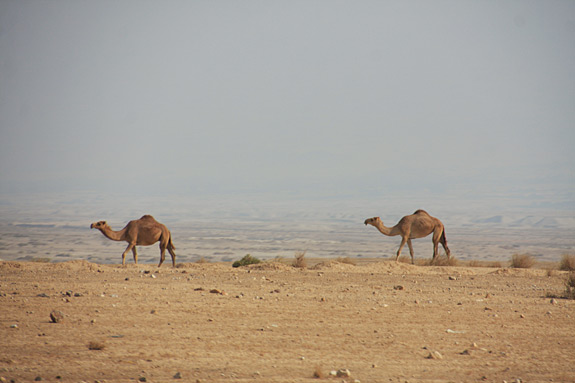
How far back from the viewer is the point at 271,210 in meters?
120

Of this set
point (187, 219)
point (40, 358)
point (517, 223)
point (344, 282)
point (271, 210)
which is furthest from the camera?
point (271, 210)

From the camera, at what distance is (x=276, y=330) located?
1010 centimetres

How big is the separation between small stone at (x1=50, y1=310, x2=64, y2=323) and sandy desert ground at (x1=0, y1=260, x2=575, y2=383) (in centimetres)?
14

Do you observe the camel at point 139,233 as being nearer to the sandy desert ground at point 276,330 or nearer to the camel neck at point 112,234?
the camel neck at point 112,234

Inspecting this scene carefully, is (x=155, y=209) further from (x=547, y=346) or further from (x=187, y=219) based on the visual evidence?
(x=547, y=346)

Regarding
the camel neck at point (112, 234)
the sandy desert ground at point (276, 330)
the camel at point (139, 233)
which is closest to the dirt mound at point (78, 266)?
the sandy desert ground at point (276, 330)

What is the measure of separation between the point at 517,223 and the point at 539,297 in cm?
8286

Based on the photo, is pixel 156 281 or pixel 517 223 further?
pixel 517 223

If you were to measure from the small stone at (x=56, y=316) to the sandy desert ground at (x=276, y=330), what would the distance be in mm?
135

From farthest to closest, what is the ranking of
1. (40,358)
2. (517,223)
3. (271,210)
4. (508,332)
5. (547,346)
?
(271,210) → (517,223) → (508,332) → (547,346) → (40,358)

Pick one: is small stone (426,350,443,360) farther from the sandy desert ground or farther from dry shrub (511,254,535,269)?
dry shrub (511,254,535,269)

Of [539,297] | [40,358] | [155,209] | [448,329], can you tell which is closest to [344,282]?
[539,297]

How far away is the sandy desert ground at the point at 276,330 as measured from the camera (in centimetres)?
802

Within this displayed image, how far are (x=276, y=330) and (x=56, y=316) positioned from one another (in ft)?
11.7
